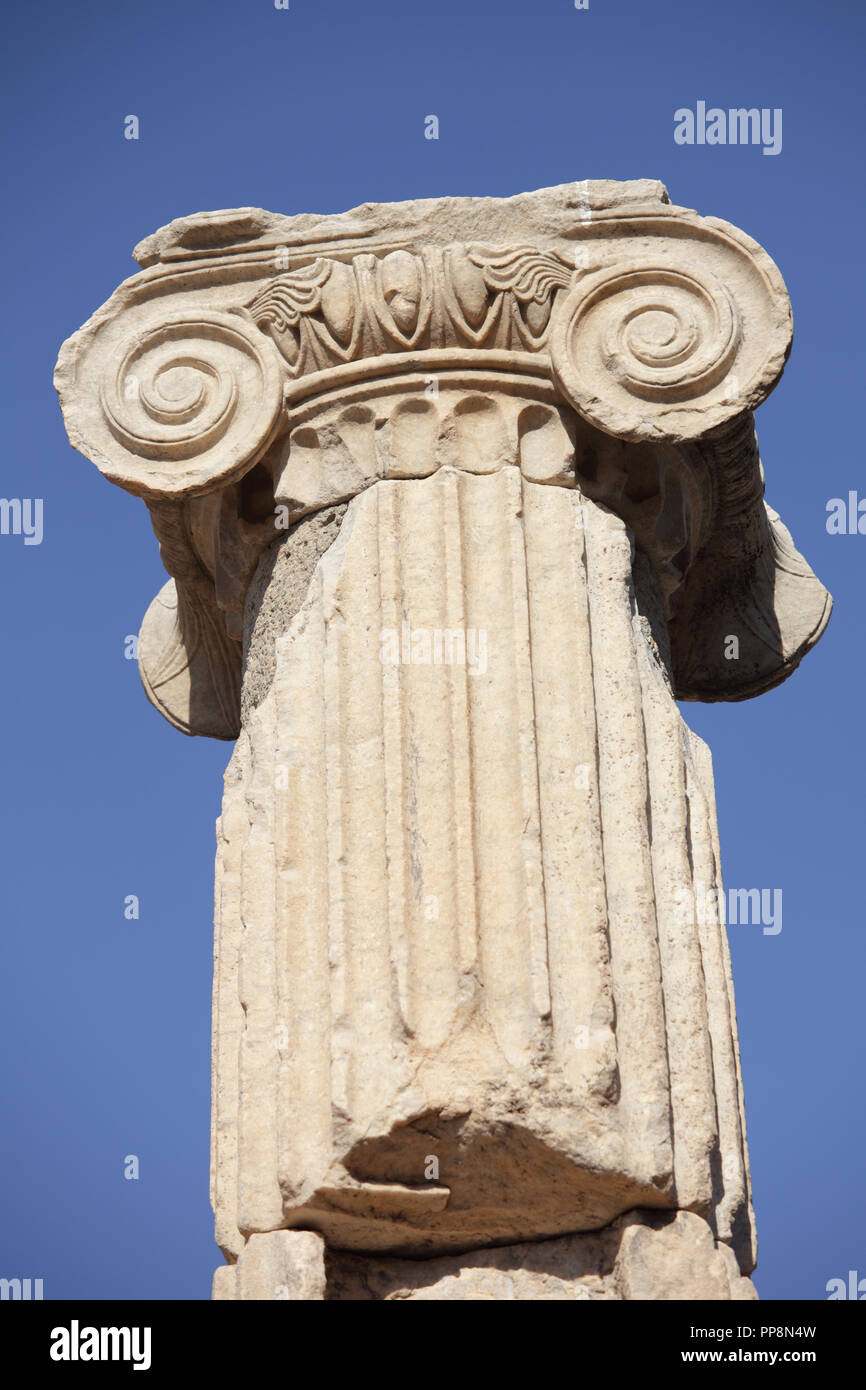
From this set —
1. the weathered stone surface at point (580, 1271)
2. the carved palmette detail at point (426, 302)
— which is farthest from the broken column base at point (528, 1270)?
the carved palmette detail at point (426, 302)

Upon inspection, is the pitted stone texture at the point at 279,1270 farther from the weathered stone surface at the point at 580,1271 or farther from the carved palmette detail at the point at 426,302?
the carved palmette detail at the point at 426,302

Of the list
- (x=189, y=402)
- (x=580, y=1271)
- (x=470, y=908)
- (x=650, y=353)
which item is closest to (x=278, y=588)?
(x=189, y=402)

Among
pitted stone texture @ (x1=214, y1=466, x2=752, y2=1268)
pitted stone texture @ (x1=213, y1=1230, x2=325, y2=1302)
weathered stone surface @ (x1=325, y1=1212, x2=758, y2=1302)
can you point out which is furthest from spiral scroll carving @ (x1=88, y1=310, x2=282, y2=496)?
weathered stone surface @ (x1=325, y1=1212, x2=758, y2=1302)

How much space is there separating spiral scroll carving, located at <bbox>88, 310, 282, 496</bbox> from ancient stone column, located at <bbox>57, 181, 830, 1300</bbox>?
16 mm

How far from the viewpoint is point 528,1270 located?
7.84 meters

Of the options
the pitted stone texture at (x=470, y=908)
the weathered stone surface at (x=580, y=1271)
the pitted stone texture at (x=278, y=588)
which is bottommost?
the weathered stone surface at (x=580, y=1271)

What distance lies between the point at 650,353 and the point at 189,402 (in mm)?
1840

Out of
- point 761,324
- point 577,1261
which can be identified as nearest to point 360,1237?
point 577,1261

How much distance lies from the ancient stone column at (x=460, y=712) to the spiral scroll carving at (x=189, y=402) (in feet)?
0.05

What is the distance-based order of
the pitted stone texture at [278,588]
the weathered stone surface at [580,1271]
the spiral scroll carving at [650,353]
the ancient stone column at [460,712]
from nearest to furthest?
the weathered stone surface at [580,1271]
the ancient stone column at [460,712]
the spiral scroll carving at [650,353]
the pitted stone texture at [278,588]

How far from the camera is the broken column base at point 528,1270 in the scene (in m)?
7.50

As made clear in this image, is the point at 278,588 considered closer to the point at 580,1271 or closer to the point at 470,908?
the point at 470,908

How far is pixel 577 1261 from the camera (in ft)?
25.5

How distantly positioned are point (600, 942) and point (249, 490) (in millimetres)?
2756
